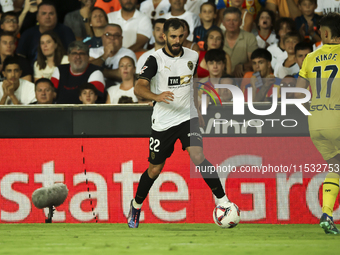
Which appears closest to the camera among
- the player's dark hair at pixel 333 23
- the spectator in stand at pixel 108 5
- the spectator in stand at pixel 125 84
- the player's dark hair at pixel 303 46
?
the player's dark hair at pixel 333 23

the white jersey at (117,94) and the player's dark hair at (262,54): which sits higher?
the player's dark hair at (262,54)

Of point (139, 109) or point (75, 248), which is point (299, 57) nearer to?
point (139, 109)

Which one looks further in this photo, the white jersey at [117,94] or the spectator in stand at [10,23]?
the spectator in stand at [10,23]

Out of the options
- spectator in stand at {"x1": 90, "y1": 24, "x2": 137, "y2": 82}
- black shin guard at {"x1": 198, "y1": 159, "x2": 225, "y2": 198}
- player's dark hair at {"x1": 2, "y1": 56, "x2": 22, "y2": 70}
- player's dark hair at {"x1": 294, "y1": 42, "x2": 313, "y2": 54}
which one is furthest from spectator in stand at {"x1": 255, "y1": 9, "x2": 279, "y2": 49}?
player's dark hair at {"x1": 2, "y1": 56, "x2": 22, "y2": 70}

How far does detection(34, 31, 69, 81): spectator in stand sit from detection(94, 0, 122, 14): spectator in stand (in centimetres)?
136

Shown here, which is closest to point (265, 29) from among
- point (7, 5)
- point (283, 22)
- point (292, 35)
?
point (283, 22)

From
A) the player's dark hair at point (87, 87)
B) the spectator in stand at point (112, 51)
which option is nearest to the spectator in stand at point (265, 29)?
the spectator in stand at point (112, 51)

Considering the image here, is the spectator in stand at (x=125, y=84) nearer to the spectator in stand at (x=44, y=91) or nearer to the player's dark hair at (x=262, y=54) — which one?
the spectator in stand at (x=44, y=91)

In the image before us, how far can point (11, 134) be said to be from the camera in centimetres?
662

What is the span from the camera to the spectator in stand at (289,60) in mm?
7727

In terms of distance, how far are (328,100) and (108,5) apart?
5.78 metres

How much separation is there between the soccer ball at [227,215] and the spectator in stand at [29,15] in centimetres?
609

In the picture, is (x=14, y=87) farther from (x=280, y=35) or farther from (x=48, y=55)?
(x=280, y=35)

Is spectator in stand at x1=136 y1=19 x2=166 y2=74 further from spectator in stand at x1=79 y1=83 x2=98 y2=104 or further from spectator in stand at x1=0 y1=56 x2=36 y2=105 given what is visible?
spectator in stand at x1=0 y1=56 x2=36 y2=105
